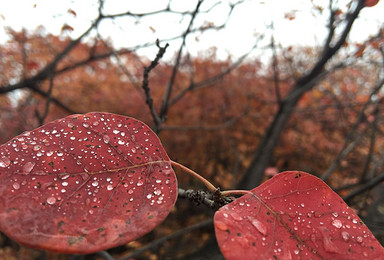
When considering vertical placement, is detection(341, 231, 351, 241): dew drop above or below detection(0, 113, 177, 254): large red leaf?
below

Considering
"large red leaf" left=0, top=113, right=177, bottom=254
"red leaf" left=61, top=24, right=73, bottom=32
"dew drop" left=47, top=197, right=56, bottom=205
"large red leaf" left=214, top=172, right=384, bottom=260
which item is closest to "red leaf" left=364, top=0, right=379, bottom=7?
"large red leaf" left=214, top=172, right=384, bottom=260

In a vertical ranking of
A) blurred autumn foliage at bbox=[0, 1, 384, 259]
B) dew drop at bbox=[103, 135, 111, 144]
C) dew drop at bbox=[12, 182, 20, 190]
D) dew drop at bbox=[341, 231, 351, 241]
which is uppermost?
dew drop at bbox=[103, 135, 111, 144]

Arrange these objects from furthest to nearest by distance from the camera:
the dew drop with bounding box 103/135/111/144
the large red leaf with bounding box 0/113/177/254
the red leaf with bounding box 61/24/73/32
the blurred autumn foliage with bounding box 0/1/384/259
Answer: the blurred autumn foliage with bounding box 0/1/384/259
the red leaf with bounding box 61/24/73/32
the dew drop with bounding box 103/135/111/144
the large red leaf with bounding box 0/113/177/254

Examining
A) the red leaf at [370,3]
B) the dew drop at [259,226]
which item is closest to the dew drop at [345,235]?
the dew drop at [259,226]

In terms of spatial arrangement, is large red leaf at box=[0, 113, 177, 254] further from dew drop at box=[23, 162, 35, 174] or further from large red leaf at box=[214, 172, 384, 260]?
large red leaf at box=[214, 172, 384, 260]

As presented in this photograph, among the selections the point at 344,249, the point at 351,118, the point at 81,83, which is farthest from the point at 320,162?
the point at 81,83
